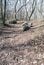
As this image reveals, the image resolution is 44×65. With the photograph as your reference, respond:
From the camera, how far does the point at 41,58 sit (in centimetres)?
609

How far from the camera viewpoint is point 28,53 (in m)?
6.82

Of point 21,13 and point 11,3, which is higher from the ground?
point 11,3

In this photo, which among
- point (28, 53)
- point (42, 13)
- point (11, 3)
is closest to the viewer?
point (28, 53)

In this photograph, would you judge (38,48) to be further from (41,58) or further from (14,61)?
(14,61)

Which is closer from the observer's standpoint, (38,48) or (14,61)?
(14,61)

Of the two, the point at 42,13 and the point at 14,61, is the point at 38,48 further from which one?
the point at 42,13

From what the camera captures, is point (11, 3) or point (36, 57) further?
point (11, 3)

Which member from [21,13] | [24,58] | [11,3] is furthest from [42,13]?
[24,58]

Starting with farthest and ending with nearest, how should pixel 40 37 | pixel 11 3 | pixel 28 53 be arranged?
pixel 11 3, pixel 40 37, pixel 28 53

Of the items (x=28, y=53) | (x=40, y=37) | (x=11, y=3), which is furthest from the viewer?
(x=11, y=3)

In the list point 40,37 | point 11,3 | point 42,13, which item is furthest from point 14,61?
point 42,13

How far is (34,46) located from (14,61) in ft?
5.29

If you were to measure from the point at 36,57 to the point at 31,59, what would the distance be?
24 centimetres

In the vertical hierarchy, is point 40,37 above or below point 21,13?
above
